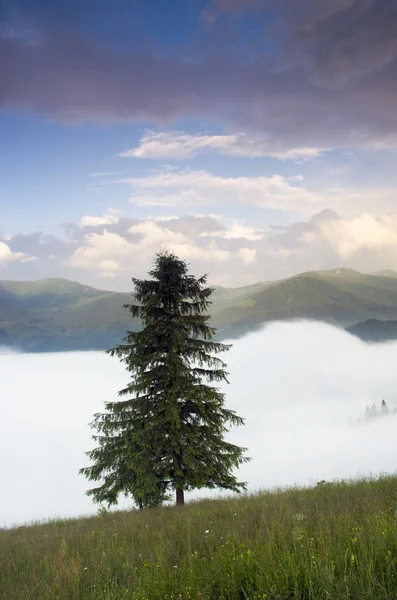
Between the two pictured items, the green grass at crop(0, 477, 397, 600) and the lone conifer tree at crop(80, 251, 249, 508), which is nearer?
the green grass at crop(0, 477, 397, 600)

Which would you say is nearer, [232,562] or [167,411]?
[232,562]

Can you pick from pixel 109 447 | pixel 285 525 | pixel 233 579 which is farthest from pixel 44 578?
pixel 109 447

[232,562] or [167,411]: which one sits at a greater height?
[167,411]

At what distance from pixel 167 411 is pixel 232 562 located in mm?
11597

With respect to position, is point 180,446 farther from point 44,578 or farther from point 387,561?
point 387,561

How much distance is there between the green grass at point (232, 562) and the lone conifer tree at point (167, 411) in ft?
26.4

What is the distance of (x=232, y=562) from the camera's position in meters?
4.77

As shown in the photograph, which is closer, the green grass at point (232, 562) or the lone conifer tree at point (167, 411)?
the green grass at point (232, 562)

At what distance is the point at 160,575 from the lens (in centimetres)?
499

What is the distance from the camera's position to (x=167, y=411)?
16.2 m

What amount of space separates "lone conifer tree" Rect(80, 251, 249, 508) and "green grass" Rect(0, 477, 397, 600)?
804 cm

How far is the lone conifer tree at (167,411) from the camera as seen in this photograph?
638 inches

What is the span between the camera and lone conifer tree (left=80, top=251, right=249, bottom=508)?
16.2 meters

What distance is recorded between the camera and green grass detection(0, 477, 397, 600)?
165 inches
